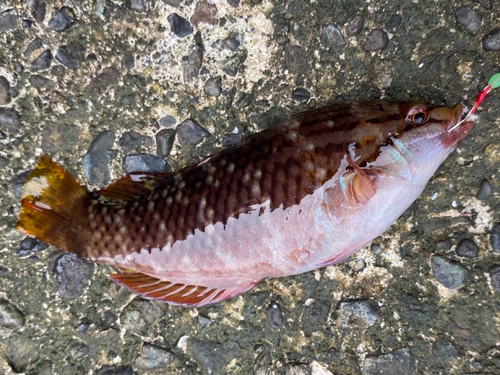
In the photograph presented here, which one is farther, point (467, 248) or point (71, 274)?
point (71, 274)

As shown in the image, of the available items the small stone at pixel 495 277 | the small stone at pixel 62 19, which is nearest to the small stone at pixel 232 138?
the small stone at pixel 62 19

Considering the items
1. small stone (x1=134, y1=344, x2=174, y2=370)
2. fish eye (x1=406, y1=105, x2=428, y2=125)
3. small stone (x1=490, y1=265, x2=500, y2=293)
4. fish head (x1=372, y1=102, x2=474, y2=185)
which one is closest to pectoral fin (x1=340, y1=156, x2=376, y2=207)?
fish head (x1=372, y1=102, x2=474, y2=185)

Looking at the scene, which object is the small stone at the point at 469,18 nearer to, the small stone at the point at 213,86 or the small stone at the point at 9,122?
the small stone at the point at 213,86

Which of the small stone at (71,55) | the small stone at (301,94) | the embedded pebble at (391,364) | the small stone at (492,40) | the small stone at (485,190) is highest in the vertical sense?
the small stone at (71,55)

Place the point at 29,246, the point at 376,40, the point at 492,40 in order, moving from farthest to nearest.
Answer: the point at 29,246 → the point at 376,40 → the point at 492,40

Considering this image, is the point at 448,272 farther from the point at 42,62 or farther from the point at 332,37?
the point at 42,62

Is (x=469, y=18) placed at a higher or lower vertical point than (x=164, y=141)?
higher

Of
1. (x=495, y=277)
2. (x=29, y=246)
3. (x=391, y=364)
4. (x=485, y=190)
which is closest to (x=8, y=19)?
(x=29, y=246)
